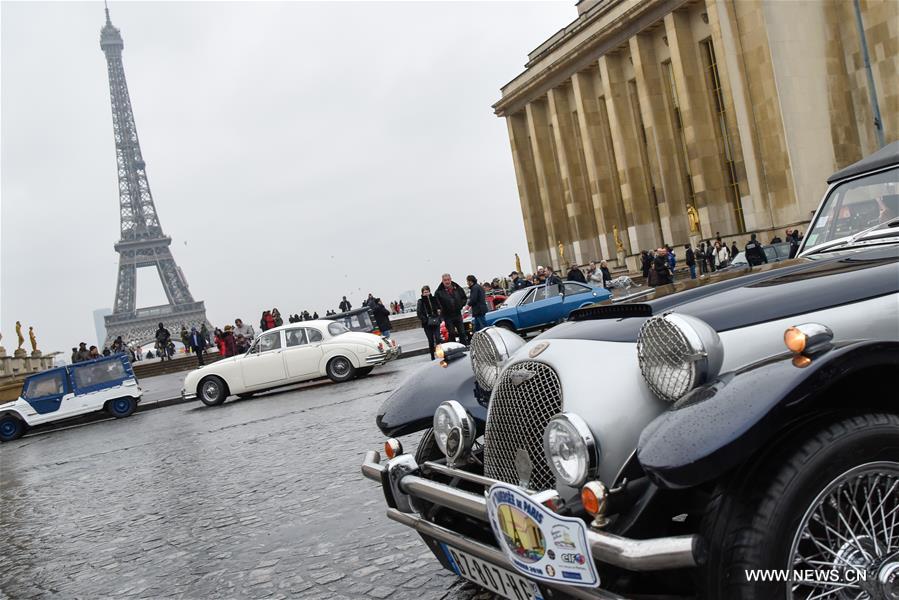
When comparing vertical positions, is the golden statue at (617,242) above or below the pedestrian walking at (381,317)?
above

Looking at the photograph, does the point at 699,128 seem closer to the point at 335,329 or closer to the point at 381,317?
the point at 381,317

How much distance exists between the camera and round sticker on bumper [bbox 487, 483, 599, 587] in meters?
2.27

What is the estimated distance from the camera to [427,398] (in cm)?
405

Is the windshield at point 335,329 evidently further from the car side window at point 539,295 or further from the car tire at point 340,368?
the car side window at point 539,295

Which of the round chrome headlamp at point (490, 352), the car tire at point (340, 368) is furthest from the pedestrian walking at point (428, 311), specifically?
Answer: the round chrome headlamp at point (490, 352)

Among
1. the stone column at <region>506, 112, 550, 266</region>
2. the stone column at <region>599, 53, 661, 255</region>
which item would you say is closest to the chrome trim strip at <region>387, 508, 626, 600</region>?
the stone column at <region>599, 53, 661, 255</region>

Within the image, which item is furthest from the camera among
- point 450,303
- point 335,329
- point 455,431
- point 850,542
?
point 335,329

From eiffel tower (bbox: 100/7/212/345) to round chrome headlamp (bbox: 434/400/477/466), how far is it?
79.3 metres

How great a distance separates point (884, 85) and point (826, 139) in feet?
10.2

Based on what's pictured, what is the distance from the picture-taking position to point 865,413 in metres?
2.38

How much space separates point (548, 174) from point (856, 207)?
54300 millimetres

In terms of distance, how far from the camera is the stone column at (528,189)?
60.5 meters

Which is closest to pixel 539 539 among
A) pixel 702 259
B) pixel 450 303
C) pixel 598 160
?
pixel 450 303

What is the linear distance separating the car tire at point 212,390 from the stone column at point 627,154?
33.4 metres
